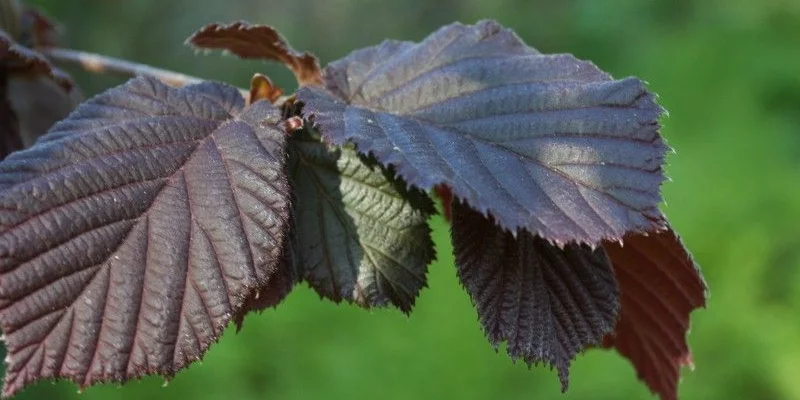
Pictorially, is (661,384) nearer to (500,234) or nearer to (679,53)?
(500,234)

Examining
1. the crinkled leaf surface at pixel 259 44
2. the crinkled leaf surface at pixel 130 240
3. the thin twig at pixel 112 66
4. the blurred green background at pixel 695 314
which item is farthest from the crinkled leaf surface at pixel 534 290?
the blurred green background at pixel 695 314

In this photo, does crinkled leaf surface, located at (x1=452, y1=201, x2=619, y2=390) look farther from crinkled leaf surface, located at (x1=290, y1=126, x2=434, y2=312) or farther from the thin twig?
the thin twig

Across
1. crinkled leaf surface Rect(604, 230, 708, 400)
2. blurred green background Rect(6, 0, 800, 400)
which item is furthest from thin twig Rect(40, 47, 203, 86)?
blurred green background Rect(6, 0, 800, 400)

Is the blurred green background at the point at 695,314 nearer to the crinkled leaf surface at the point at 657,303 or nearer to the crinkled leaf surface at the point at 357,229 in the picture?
the crinkled leaf surface at the point at 657,303

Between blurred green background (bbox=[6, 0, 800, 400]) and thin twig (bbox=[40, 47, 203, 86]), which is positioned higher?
blurred green background (bbox=[6, 0, 800, 400])

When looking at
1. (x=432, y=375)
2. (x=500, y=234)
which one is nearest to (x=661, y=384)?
(x=500, y=234)
